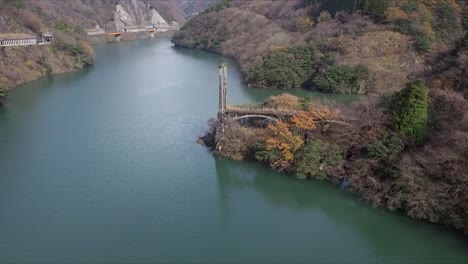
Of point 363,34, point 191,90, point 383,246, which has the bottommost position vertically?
point 383,246

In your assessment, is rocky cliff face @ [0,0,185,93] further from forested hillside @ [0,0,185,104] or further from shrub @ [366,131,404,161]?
shrub @ [366,131,404,161]

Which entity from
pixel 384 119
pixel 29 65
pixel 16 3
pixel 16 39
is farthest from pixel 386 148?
pixel 16 3

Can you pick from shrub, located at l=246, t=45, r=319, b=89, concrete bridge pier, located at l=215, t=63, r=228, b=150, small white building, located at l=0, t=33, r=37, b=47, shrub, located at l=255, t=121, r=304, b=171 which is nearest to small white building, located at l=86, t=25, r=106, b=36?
small white building, located at l=0, t=33, r=37, b=47

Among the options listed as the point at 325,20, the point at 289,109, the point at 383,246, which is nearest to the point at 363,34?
the point at 325,20

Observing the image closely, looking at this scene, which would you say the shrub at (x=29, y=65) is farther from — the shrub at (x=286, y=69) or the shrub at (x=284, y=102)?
the shrub at (x=284, y=102)

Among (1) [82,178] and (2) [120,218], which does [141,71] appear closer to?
(1) [82,178]

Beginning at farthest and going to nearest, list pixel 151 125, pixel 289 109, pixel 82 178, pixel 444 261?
pixel 151 125 → pixel 289 109 → pixel 82 178 → pixel 444 261
